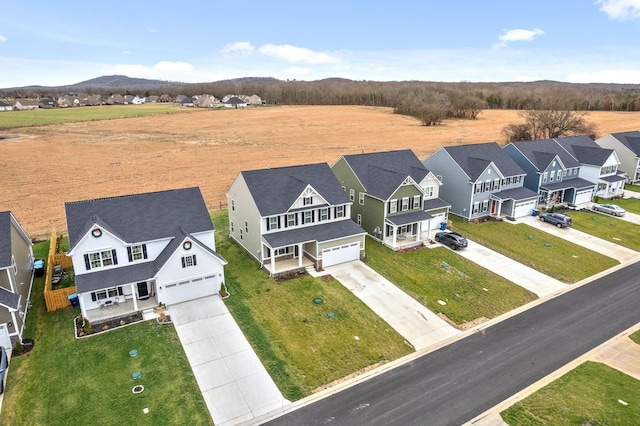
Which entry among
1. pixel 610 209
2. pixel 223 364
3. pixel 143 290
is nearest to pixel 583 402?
pixel 223 364

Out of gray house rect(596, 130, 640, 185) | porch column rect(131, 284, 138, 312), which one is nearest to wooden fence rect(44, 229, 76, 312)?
porch column rect(131, 284, 138, 312)

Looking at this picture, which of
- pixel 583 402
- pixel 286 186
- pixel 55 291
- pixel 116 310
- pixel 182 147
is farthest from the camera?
pixel 182 147

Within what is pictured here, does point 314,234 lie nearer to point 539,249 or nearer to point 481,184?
point 539,249

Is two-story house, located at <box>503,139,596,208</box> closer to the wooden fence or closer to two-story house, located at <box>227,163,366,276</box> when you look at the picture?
two-story house, located at <box>227,163,366,276</box>

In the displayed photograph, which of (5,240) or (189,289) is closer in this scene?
(5,240)

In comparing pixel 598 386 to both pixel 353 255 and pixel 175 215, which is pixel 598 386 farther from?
pixel 175 215

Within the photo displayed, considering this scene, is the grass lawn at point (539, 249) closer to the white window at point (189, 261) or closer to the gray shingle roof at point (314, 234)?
the gray shingle roof at point (314, 234)
